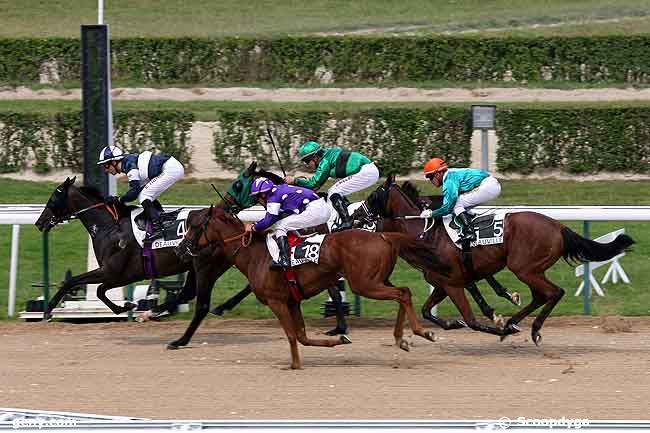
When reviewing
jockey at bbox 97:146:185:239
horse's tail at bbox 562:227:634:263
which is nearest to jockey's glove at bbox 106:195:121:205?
jockey at bbox 97:146:185:239

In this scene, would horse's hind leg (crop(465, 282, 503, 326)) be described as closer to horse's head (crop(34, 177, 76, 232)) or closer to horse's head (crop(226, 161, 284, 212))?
horse's head (crop(226, 161, 284, 212))

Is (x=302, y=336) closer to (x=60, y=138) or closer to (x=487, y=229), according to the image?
(x=487, y=229)

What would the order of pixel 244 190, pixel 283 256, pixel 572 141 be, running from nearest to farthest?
pixel 283 256
pixel 244 190
pixel 572 141

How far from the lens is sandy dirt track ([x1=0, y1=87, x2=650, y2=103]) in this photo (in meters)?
22.0

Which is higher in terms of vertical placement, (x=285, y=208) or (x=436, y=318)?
(x=285, y=208)

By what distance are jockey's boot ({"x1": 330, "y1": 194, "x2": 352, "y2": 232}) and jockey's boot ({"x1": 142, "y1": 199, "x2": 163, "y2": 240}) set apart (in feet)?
4.48

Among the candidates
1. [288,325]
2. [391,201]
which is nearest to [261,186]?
[288,325]

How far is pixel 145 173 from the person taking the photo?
1062 centimetres

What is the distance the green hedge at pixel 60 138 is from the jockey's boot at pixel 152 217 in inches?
266

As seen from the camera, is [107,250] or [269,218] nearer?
[269,218]

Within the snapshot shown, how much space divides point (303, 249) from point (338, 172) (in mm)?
1675

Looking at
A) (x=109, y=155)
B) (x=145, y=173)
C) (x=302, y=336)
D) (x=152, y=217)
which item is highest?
(x=109, y=155)

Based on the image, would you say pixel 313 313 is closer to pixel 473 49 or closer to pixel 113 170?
pixel 113 170

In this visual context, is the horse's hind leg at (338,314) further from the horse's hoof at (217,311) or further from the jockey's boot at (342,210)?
the horse's hoof at (217,311)
